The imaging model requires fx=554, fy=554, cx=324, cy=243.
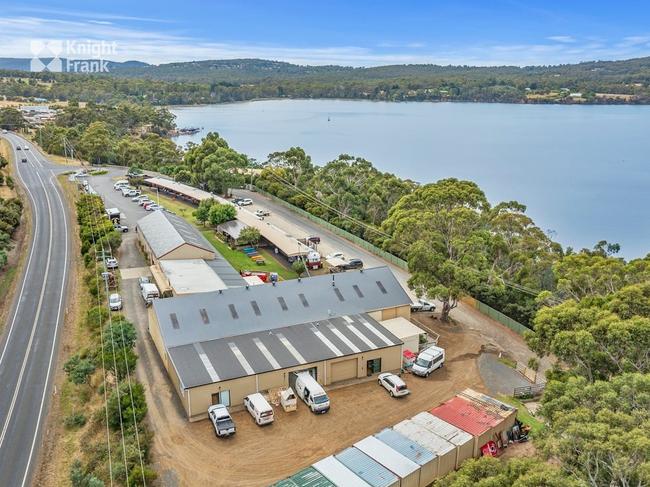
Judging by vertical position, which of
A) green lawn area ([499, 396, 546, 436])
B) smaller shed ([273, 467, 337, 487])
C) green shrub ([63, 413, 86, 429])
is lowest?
green shrub ([63, 413, 86, 429])

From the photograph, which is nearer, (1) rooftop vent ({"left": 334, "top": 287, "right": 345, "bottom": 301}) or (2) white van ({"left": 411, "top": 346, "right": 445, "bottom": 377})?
(2) white van ({"left": 411, "top": 346, "right": 445, "bottom": 377})

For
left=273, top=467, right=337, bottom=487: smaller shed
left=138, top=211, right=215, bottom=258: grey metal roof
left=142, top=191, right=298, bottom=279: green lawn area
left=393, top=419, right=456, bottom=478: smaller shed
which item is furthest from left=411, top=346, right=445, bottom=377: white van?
left=138, top=211, right=215, bottom=258: grey metal roof

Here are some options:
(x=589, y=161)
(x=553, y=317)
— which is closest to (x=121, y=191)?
(x=553, y=317)

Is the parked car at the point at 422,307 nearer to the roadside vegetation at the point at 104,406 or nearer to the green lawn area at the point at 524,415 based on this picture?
the green lawn area at the point at 524,415

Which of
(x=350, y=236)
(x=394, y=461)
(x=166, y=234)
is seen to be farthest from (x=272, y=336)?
(x=350, y=236)

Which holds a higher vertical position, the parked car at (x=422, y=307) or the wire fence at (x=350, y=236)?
the wire fence at (x=350, y=236)

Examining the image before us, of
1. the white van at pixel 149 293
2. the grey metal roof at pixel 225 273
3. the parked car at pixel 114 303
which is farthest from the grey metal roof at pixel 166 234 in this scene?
the parked car at pixel 114 303

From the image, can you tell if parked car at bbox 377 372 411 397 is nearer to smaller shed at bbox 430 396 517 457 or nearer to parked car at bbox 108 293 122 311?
smaller shed at bbox 430 396 517 457

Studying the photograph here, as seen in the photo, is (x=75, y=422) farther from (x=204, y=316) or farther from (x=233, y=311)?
(x=233, y=311)
